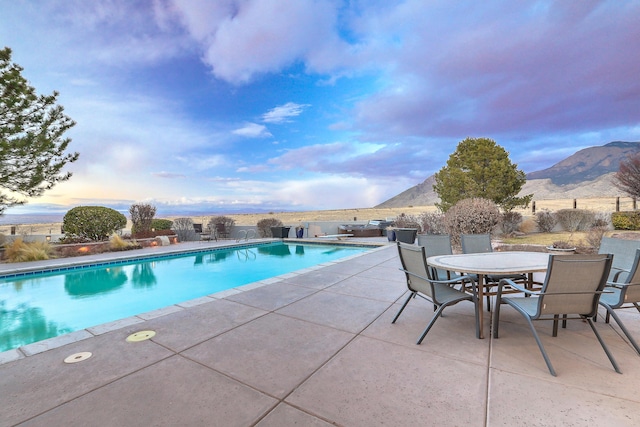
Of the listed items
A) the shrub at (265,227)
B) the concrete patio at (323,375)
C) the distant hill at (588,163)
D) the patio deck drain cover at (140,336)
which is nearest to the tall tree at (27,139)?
the patio deck drain cover at (140,336)

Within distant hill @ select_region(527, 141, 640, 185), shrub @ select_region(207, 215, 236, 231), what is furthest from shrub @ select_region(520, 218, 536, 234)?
distant hill @ select_region(527, 141, 640, 185)

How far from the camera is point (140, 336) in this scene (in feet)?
9.34

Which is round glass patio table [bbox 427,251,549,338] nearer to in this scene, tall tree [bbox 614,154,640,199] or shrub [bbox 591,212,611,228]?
shrub [bbox 591,212,611,228]

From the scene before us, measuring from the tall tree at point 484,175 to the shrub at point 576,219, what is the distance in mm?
1493

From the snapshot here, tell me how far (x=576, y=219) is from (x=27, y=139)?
18957 mm

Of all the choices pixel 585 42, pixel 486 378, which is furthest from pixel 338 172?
pixel 486 378

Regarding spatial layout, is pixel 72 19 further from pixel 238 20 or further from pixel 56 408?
pixel 56 408

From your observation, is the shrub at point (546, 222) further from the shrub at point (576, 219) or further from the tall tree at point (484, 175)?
the tall tree at point (484, 175)

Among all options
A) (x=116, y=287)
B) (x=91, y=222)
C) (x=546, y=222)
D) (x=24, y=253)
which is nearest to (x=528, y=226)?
(x=546, y=222)

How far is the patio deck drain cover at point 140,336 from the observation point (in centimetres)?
278

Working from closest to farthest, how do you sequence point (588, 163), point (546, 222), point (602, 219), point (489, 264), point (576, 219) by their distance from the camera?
point (489, 264), point (602, 219), point (576, 219), point (546, 222), point (588, 163)

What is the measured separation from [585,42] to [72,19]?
1536 centimetres

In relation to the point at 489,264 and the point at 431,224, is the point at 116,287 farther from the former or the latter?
the point at 431,224

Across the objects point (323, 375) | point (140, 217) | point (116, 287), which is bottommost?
point (116, 287)
